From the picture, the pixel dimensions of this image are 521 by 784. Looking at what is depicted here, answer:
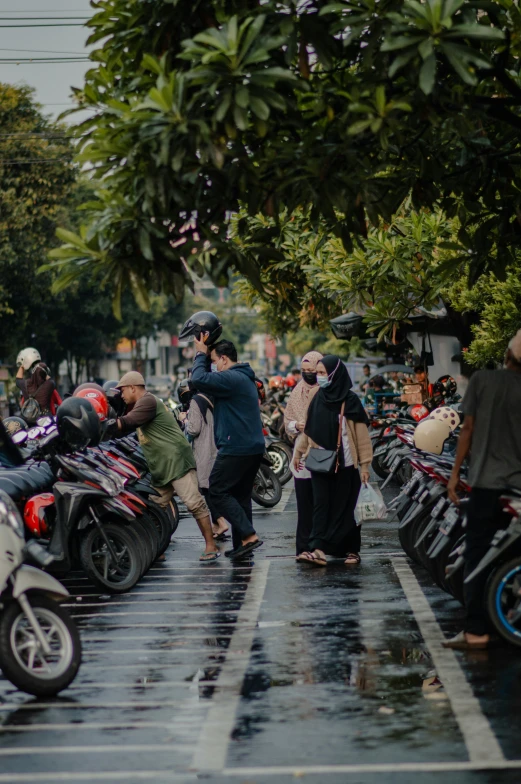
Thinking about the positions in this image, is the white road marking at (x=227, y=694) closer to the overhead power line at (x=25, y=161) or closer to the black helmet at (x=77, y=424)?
the black helmet at (x=77, y=424)

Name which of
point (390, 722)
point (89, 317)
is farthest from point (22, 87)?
point (390, 722)

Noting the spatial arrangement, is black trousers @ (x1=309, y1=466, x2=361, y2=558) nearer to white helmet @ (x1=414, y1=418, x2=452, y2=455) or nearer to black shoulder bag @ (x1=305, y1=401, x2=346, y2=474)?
black shoulder bag @ (x1=305, y1=401, x2=346, y2=474)

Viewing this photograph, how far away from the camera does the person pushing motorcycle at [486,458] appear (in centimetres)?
754

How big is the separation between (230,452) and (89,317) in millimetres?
53891

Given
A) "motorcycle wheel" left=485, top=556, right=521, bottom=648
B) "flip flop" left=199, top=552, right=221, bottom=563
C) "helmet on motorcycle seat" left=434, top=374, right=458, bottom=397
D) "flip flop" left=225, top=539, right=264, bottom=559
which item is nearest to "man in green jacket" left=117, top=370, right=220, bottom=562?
"flip flop" left=199, top=552, right=221, bottom=563

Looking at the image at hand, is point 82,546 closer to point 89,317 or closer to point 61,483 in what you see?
point 61,483

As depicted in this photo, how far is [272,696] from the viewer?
21.9 ft

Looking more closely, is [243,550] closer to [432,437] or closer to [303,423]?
[303,423]

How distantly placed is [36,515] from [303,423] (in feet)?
11.2

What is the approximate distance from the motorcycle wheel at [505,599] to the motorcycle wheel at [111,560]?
11.2ft

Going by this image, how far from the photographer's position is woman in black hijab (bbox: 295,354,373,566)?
11.5m

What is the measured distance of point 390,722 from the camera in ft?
20.0

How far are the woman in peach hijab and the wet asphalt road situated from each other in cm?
148

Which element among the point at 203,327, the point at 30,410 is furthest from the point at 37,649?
the point at 30,410
